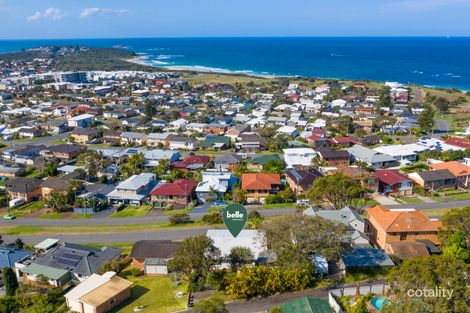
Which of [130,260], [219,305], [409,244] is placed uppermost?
[219,305]

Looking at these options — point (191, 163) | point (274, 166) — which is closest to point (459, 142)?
point (274, 166)

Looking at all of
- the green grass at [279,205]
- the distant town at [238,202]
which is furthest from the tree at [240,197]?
the green grass at [279,205]

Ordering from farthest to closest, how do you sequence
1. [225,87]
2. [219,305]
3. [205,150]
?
[225,87] < [205,150] < [219,305]

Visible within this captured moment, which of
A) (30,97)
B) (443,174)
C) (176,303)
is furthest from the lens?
(30,97)

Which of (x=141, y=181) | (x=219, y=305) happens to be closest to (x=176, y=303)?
(x=219, y=305)

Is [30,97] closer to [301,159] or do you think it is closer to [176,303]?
[301,159]

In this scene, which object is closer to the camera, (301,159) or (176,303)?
(176,303)

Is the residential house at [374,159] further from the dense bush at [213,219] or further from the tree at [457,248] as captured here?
the tree at [457,248]

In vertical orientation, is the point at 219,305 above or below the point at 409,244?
above
